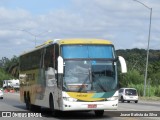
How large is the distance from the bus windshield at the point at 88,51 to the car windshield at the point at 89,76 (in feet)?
1.02

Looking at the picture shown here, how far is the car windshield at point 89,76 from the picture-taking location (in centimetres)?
1920

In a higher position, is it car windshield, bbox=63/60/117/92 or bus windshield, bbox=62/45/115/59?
bus windshield, bbox=62/45/115/59

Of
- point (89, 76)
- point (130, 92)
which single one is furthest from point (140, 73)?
point (89, 76)

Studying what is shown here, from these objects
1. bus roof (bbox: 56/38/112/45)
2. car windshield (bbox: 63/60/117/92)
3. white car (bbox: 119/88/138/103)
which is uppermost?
bus roof (bbox: 56/38/112/45)

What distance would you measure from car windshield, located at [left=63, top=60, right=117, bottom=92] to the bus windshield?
12.2 inches

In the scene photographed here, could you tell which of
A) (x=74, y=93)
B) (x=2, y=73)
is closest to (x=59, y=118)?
(x=74, y=93)

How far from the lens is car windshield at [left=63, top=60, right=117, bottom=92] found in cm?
1920

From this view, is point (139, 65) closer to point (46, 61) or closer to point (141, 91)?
point (141, 91)

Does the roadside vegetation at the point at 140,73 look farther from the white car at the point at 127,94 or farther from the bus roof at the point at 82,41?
the bus roof at the point at 82,41

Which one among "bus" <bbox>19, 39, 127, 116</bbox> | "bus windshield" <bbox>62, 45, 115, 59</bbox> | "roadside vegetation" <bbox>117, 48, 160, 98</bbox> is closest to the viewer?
"bus" <bbox>19, 39, 127, 116</bbox>

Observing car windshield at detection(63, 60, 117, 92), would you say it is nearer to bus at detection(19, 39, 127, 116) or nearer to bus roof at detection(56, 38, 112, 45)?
bus at detection(19, 39, 127, 116)

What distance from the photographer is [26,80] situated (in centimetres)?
2795

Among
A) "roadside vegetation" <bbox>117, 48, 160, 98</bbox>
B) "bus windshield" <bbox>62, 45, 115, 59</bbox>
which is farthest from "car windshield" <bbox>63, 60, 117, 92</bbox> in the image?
"roadside vegetation" <bbox>117, 48, 160, 98</bbox>

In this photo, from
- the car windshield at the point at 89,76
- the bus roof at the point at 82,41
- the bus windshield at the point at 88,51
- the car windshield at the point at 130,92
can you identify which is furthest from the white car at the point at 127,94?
the car windshield at the point at 89,76
